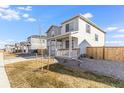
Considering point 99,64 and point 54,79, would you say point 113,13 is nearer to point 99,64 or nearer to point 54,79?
point 99,64

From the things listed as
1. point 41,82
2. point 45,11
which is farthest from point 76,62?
point 41,82

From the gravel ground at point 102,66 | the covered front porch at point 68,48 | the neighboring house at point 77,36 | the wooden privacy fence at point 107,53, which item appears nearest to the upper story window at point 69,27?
the neighboring house at point 77,36

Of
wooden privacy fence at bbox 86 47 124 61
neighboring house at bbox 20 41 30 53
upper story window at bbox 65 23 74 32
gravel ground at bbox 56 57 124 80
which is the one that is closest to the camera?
gravel ground at bbox 56 57 124 80

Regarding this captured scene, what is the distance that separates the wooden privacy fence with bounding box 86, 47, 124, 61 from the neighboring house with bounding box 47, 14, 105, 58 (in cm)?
152

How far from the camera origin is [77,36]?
71.5 ft

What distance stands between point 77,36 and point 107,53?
17.5ft

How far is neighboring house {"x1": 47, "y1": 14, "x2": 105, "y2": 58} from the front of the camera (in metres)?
21.0

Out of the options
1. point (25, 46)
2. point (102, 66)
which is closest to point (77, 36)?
point (102, 66)

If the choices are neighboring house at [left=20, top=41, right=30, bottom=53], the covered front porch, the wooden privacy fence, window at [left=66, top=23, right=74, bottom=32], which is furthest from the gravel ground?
neighboring house at [left=20, top=41, right=30, bottom=53]

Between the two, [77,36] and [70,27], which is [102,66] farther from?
[70,27]

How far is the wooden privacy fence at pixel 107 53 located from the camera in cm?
1609

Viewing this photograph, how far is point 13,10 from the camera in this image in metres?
16.5

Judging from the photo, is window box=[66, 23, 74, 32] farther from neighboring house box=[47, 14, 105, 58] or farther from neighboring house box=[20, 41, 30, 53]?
neighboring house box=[20, 41, 30, 53]

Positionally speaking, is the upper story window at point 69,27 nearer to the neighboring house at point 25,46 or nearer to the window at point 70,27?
the window at point 70,27
